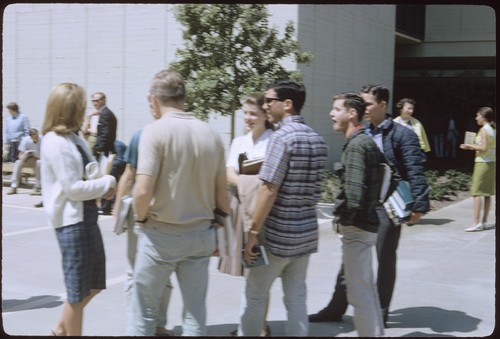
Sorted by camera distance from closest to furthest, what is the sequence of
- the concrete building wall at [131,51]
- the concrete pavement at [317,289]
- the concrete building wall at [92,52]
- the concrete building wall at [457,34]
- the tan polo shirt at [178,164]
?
the tan polo shirt at [178,164]
the concrete pavement at [317,289]
the concrete building wall at [131,51]
the concrete building wall at [92,52]
the concrete building wall at [457,34]

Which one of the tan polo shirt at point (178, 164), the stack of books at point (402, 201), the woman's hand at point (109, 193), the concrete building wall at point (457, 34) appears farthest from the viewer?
the concrete building wall at point (457, 34)

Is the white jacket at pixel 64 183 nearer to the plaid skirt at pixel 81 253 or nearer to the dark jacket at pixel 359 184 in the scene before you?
the plaid skirt at pixel 81 253

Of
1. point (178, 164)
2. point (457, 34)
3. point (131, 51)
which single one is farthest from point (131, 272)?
point (457, 34)

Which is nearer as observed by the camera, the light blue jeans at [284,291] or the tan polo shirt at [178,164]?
the tan polo shirt at [178,164]

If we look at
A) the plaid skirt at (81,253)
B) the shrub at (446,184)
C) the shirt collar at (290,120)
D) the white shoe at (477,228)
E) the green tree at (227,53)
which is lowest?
the white shoe at (477,228)

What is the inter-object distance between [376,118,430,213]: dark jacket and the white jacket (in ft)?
7.15

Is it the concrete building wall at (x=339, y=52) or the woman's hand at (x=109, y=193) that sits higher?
the concrete building wall at (x=339, y=52)

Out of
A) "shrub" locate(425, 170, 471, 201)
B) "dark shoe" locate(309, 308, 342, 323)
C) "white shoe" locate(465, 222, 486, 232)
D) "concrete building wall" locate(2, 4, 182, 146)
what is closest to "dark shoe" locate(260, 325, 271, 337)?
→ "dark shoe" locate(309, 308, 342, 323)

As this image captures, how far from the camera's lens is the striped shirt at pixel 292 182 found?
3.91 metres

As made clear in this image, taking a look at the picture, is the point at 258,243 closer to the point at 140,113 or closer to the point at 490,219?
the point at 490,219

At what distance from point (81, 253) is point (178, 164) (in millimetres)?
881

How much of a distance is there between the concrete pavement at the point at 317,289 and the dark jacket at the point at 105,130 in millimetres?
1228

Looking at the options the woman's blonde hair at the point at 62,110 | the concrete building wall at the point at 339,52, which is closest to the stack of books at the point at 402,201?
the woman's blonde hair at the point at 62,110

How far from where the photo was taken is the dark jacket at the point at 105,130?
9.55 meters
